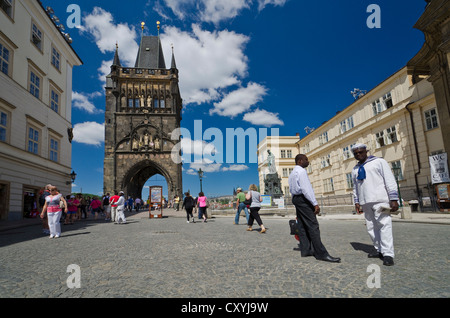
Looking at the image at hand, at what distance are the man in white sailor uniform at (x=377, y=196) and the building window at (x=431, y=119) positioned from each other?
60.2 feet

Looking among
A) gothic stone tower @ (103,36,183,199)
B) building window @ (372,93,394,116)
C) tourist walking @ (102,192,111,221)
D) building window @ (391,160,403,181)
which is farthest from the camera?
gothic stone tower @ (103,36,183,199)

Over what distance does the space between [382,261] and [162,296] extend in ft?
10.6

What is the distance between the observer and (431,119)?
61.0 feet

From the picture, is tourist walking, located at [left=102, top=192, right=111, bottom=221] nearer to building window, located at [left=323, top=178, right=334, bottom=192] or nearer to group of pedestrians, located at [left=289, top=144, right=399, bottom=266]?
group of pedestrians, located at [left=289, top=144, right=399, bottom=266]

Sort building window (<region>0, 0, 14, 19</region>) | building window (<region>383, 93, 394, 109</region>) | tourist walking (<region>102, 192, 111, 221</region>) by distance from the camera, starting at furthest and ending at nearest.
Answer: building window (<region>383, 93, 394, 109</region>) → tourist walking (<region>102, 192, 111, 221</region>) → building window (<region>0, 0, 14, 19</region>)

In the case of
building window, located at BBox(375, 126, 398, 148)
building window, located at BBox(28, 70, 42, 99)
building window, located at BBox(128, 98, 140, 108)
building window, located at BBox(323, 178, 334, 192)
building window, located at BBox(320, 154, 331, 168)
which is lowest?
building window, located at BBox(323, 178, 334, 192)

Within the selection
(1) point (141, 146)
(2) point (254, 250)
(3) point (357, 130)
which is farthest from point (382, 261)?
(1) point (141, 146)

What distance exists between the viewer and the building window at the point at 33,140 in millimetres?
16844

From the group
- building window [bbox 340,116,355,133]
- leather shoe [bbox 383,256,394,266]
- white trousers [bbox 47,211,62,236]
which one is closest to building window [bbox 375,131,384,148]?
building window [bbox 340,116,355,133]

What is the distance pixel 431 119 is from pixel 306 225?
1947 cm

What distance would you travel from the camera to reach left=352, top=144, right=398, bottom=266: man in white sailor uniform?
13.1ft

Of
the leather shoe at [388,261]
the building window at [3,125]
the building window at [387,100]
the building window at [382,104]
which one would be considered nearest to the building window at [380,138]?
the building window at [382,104]

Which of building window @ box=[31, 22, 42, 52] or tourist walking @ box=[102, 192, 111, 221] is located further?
building window @ box=[31, 22, 42, 52]

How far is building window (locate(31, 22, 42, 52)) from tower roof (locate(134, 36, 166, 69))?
27.9 meters
